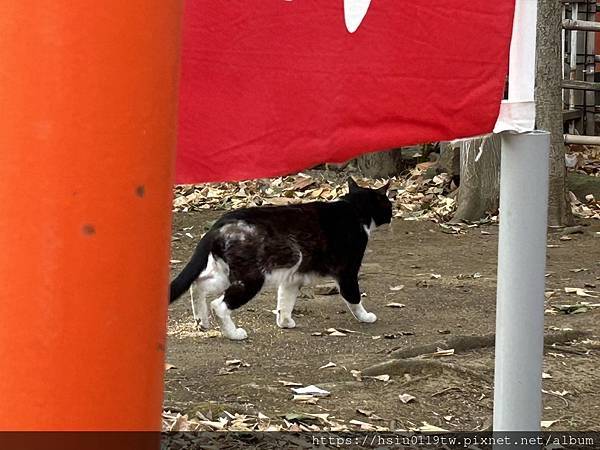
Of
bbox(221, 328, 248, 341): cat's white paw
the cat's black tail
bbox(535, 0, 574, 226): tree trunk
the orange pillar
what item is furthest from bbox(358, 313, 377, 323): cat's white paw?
the orange pillar

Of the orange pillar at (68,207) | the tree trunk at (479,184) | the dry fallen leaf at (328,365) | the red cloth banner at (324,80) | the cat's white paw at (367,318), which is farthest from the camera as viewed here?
the tree trunk at (479,184)

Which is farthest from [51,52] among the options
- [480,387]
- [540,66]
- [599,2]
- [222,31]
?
[599,2]

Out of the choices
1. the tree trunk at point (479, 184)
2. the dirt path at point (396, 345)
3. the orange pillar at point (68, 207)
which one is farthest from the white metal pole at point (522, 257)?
the tree trunk at point (479, 184)

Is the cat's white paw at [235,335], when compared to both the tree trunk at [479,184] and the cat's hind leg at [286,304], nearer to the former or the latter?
the cat's hind leg at [286,304]

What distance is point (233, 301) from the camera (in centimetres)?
682

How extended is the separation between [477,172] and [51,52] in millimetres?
10067

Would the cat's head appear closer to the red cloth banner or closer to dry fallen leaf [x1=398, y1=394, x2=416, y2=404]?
dry fallen leaf [x1=398, y1=394, x2=416, y2=404]

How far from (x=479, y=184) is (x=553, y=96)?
3.79ft

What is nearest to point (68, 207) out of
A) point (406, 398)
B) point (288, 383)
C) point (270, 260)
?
point (406, 398)

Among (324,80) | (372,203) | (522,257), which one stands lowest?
(372,203)

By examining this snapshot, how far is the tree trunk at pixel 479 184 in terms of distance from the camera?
11.0 m

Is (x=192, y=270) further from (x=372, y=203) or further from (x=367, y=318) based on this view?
(x=372, y=203)

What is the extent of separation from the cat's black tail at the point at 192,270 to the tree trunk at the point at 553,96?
15.2 feet

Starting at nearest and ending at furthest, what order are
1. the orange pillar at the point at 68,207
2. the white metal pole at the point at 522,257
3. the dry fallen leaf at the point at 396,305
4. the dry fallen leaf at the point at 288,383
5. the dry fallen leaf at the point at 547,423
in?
the orange pillar at the point at 68,207 < the white metal pole at the point at 522,257 < the dry fallen leaf at the point at 547,423 < the dry fallen leaf at the point at 288,383 < the dry fallen leaf at the point at 396,305
